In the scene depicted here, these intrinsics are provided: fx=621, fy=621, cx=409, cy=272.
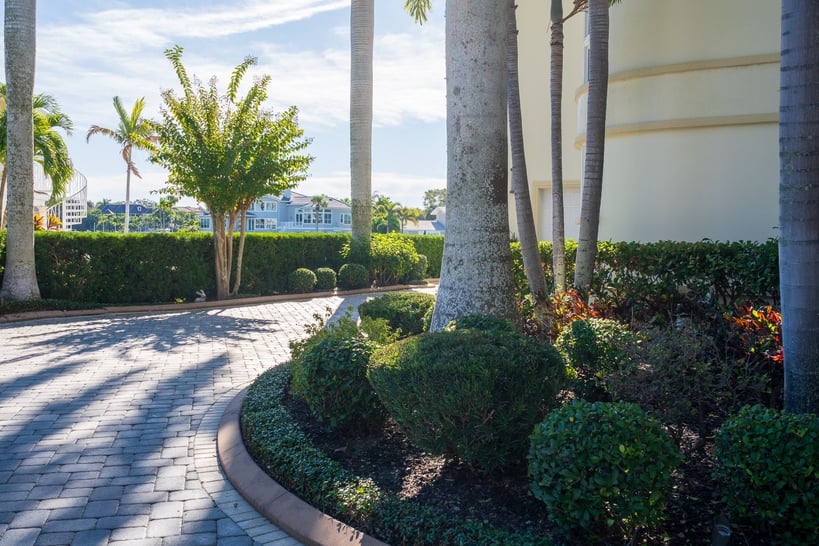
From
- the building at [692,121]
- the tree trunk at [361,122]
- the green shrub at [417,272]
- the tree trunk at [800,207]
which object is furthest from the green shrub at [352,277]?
the tree trunk at [800,207]

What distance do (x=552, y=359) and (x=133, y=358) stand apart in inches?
268

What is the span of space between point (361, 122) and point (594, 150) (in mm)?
11991

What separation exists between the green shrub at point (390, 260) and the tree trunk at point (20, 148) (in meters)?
9.67

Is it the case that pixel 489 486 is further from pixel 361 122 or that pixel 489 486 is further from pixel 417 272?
pixel 417 272

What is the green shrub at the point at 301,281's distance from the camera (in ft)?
58.3

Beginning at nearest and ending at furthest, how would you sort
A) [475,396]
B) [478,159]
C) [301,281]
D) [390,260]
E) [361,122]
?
[475,396] → [478,159] → [301,281] → [361,122] → [390,260]

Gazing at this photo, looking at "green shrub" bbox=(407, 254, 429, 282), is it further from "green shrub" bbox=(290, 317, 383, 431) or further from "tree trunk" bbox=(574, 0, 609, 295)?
"green shrub" bbox=(290, 317, 383, 431)

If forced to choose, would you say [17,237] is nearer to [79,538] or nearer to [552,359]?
[79,538]

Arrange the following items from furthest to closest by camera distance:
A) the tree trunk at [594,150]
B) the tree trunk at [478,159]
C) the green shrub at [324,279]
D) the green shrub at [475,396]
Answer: the green shrub at [324,279]
the tree trunk at [594,150]
the tree trunk at [478,159]
the green shrub at [475,396]

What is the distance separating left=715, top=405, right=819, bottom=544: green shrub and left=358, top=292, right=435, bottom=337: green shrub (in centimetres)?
526

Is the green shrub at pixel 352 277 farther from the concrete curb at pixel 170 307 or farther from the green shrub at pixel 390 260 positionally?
the green shrub at pixel 390 260

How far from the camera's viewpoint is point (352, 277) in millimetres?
18812

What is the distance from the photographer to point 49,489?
4.45 metres

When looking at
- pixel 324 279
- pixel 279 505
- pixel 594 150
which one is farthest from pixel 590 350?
pixel 324 279
